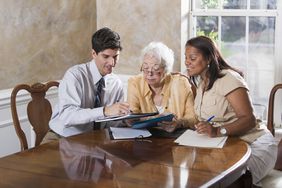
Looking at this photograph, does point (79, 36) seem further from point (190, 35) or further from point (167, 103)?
point (167, 103)

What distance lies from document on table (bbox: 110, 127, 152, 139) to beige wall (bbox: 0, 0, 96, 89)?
1.29 meters

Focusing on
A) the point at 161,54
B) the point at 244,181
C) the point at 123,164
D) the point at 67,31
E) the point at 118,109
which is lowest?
the point at 244,181

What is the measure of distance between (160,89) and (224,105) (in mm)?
410

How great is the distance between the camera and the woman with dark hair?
2525 millimetres

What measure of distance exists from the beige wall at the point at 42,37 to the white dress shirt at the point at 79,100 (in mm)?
846

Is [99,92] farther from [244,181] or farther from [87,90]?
[244,181]

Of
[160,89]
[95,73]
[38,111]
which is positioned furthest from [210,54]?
[38,111]

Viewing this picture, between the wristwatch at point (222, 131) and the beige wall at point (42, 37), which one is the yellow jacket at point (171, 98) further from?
the beige wall at point (42, 37)

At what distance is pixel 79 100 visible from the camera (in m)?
2.82

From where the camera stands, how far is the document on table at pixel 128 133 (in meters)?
2.52

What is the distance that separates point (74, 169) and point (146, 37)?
6.81 feet

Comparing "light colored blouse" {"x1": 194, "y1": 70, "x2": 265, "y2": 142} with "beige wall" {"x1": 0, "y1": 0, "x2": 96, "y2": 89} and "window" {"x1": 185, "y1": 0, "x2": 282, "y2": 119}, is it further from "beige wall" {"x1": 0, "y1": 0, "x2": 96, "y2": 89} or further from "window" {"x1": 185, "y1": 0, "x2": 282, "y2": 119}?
"beige wall" {"x1": 0, "y1": 0, "x2": 96, "y2": 89}

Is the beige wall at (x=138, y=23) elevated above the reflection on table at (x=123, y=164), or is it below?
above

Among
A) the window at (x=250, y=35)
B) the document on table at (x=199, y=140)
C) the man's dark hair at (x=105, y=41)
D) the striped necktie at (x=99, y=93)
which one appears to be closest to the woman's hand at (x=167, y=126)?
the document on table at (x=199, y=140)
